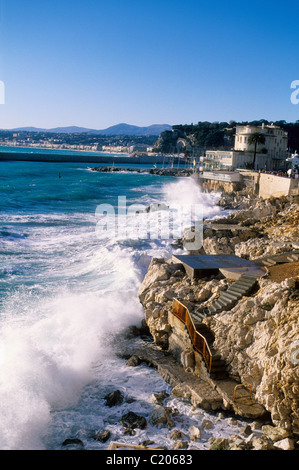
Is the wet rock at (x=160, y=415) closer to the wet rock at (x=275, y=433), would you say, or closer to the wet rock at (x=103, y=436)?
the wet rock at (x=103, y=436)

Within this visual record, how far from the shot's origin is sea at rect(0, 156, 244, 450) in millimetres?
7586

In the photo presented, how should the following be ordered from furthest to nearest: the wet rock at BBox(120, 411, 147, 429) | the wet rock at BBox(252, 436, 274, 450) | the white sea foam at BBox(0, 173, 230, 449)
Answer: the white sea foam at BBox(0, 173, 230, 449), the wet rock at BBox(120, 411, 147, 429), the wet rock at BBox(252, 436, 274, 450)

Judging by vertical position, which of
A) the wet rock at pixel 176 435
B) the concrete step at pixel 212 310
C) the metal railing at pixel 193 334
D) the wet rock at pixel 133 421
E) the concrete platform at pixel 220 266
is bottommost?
the wet rock at pixel 133 421

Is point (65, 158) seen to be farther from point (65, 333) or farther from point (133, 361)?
point (133, 361)

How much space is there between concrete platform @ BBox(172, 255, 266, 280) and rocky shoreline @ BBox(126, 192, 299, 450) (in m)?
0.22

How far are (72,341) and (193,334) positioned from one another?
143 inches

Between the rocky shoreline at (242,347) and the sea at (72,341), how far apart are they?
0.48 meters

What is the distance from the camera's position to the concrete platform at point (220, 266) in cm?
1109

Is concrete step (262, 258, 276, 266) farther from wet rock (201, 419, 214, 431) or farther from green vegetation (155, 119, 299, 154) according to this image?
green vegetation (155, 119, 299, 154)

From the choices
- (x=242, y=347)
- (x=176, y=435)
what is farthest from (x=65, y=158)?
(x=176, y=435)

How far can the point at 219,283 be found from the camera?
1081cm

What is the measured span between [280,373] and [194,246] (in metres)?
9.95

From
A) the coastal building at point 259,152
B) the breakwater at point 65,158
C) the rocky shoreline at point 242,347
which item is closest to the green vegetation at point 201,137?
the breakwater at point 65,158

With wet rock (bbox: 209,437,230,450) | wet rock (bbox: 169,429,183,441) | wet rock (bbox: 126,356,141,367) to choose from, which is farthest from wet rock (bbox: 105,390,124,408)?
wet rock (bbox: 209,437,230,450)
